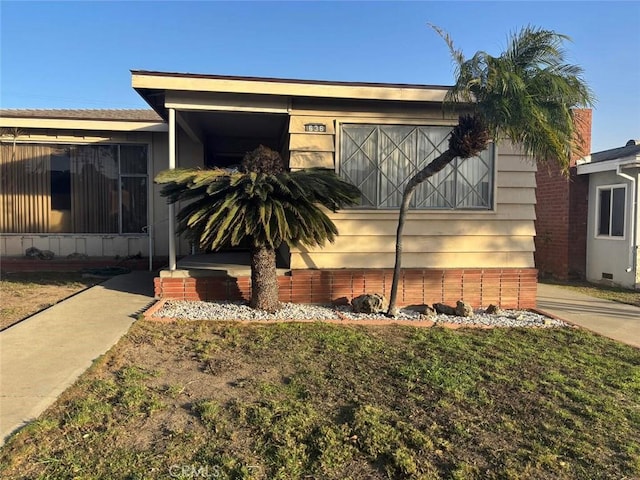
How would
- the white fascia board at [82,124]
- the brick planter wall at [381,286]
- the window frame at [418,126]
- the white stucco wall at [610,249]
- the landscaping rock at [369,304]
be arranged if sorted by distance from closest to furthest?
1. the landscaping rock at [369,304]
2. the brick planter wall at [381,286]
3. the window frame at [418,126]
4. the white fascia board at [82,124]
5. the white stucco wall at [610,249]

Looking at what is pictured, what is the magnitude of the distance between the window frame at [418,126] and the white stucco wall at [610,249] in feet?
16.8

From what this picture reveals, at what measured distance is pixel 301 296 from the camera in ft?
22.5

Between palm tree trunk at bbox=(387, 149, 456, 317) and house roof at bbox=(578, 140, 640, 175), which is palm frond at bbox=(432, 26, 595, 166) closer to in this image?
palm tree trunk at bbox=(387, 149, 456, 317)

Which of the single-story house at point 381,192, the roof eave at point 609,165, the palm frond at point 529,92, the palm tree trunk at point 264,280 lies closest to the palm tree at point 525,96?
the palm frond at point 529,92

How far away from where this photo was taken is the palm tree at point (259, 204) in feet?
18.0

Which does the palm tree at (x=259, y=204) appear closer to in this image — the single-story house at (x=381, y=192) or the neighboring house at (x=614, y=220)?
the single-story house at (x=381, y=192)

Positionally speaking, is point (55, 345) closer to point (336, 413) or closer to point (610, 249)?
point (336, 413)

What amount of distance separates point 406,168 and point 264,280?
2.86 m

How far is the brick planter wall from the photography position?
6.80m

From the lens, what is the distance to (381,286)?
23.0 ft

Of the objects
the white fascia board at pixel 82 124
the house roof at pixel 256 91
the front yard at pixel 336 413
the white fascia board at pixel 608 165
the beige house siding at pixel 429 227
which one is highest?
the white fascia board at pixel 82 124

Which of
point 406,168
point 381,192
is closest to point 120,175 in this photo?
point 381,192

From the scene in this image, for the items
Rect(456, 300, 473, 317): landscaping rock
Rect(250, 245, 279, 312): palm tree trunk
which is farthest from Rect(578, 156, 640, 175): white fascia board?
Rect(250, 245, 279, 312): palm tree trunk

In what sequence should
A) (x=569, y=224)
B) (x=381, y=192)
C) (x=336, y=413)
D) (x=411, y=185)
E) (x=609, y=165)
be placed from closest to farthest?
(x=336, y=413) < (x=411, y=185) < (x=381, y=192) < (x=609, y=165) < (x=569, y=224)
